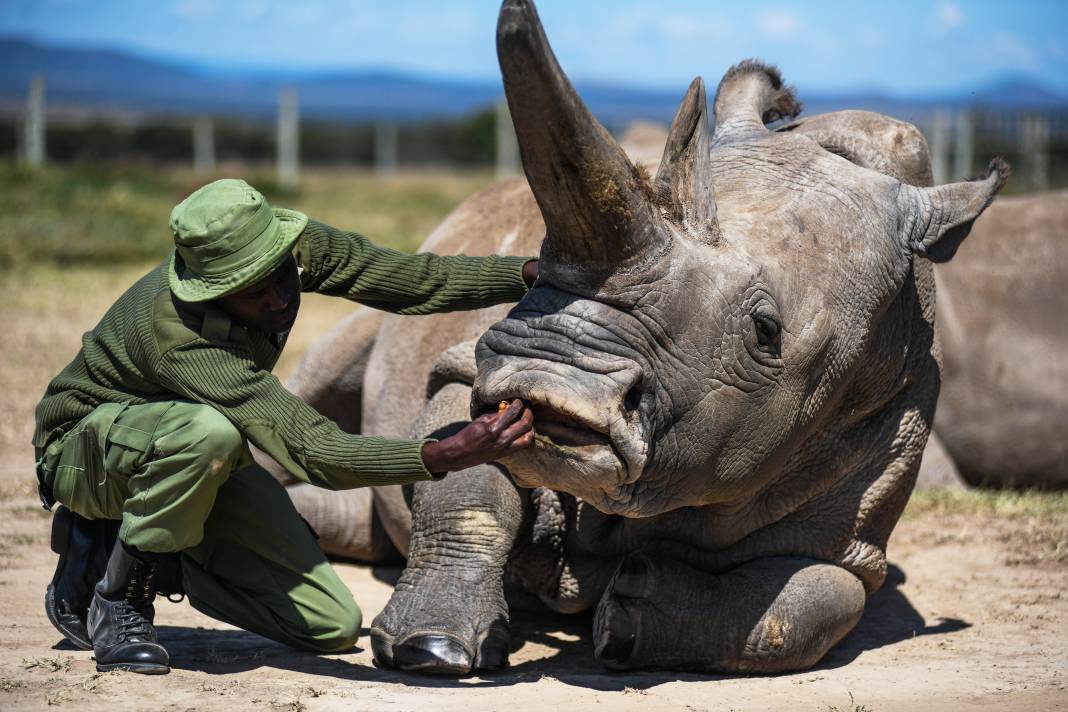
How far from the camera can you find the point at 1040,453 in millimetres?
7539

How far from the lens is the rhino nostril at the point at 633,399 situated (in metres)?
3.65

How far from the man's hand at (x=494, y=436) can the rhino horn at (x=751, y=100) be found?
1.61 m

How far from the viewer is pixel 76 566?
14.3ft

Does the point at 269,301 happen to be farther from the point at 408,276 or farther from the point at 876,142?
the point at 876,142

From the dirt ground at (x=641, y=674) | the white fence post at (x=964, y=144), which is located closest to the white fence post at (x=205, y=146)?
the white fence post at (x=964, y=144)

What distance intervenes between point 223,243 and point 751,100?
6.51ft

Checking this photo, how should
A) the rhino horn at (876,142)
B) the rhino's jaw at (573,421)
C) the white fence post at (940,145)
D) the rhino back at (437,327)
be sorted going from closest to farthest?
the rhino's jaw at (573,421) → the rhino horn at (876,142) → the rhino back at (437,327) → the white fence post at (940,145)

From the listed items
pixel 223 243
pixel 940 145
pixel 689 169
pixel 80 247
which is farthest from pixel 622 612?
pixel 940 145

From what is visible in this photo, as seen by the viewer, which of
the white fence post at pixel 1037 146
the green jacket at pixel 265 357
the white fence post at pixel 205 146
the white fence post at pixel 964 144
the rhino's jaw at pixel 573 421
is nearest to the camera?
the rhino's jaw at pixel 573 421

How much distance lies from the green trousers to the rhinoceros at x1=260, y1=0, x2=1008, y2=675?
24 centimetres

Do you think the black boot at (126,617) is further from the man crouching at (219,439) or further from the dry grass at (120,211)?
the dry grass at (120,211)

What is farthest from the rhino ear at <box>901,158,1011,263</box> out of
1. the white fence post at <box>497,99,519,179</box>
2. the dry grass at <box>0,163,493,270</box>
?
the white fence post at <box>497,99,519,179</box>

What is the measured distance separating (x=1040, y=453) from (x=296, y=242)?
4.83 meters

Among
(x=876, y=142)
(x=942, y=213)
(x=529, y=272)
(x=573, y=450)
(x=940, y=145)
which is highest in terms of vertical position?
(x=940, y=145)
